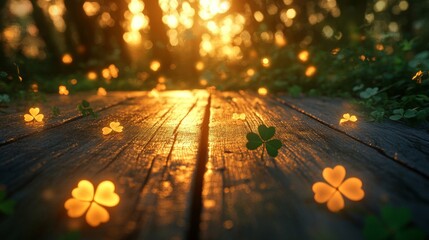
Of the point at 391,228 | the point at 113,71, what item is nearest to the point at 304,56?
the point at 391,228

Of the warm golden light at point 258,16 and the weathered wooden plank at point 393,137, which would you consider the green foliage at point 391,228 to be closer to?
the weathered wooden plank at point 393,137

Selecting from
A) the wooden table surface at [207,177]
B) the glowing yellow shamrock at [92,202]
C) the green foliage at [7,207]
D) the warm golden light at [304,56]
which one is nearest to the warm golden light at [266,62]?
the warm golden light at [304,56]

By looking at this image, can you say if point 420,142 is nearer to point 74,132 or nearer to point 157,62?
point 74,132

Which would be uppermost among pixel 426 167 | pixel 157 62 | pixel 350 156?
pixel 157 62

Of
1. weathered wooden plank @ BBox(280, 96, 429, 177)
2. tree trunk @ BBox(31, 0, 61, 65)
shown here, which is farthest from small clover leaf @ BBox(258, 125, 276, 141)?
tree trunk @ BBox(31, 0, 61, 65)

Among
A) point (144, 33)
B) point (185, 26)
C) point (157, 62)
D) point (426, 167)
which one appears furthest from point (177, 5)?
point (426, 167)

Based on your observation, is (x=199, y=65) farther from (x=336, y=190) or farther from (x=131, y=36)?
(x=336, y=190)
